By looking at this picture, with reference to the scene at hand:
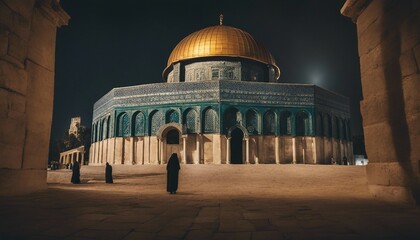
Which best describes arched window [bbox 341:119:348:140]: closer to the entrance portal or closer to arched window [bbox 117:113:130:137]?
the entrance portal

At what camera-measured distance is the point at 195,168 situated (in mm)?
16031

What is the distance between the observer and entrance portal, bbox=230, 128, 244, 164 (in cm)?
2148

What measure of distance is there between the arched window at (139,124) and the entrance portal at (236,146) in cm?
619

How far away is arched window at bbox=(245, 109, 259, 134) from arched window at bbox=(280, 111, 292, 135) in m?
1.80

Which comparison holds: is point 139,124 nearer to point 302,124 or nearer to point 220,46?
point 220,46

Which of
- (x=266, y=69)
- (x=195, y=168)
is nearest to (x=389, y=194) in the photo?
(x=195, y=168)

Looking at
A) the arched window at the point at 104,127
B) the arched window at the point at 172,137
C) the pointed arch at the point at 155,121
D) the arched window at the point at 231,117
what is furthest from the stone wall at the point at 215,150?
the arched window at the point at 104,127

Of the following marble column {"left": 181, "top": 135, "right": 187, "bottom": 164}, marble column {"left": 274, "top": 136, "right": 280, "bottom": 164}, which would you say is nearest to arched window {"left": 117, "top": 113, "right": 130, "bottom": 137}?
marble column {"left": 181, "top": 135, "right": 187, "bottom": 164}

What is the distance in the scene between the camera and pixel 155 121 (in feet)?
73.3

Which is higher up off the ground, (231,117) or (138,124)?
(231,117)

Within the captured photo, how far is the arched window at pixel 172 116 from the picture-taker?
21.8 meters

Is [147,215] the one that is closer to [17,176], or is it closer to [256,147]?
[17,176]

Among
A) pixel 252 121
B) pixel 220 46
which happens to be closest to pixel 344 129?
pixel 252 121

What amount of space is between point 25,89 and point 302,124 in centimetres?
1946
